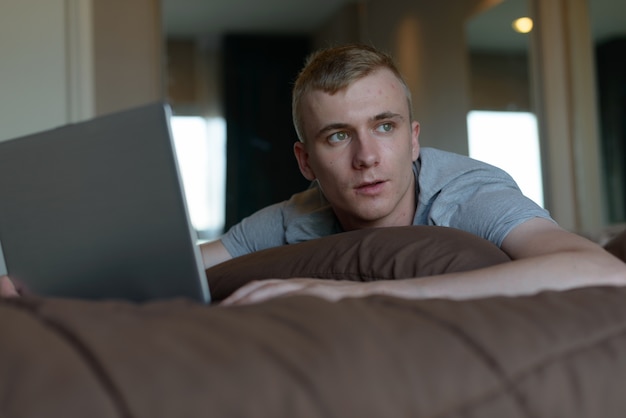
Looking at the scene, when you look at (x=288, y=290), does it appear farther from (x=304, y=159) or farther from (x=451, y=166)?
(x=304, y=159)

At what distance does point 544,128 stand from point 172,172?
4.05 meters

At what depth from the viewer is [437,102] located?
530cm

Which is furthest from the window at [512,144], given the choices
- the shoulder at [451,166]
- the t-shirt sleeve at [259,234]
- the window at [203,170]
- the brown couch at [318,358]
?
the brown couch at [318,358]

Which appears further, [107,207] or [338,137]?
[338,137]

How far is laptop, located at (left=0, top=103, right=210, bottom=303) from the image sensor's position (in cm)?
83

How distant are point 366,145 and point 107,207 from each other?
694 millimetres

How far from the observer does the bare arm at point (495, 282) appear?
2.83 ft

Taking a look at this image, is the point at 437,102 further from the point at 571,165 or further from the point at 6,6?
the point at 6,6

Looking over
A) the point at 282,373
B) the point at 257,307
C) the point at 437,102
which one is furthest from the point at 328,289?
the point at 437,102

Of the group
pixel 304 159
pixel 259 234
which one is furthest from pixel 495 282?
pixel 259 234

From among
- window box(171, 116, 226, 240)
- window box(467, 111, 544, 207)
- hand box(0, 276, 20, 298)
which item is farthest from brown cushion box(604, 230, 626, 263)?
window box(171, 116, 226, 240)

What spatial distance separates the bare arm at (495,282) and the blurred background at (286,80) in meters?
2.92

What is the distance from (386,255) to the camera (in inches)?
44.0

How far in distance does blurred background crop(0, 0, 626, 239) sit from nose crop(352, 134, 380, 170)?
242cm
